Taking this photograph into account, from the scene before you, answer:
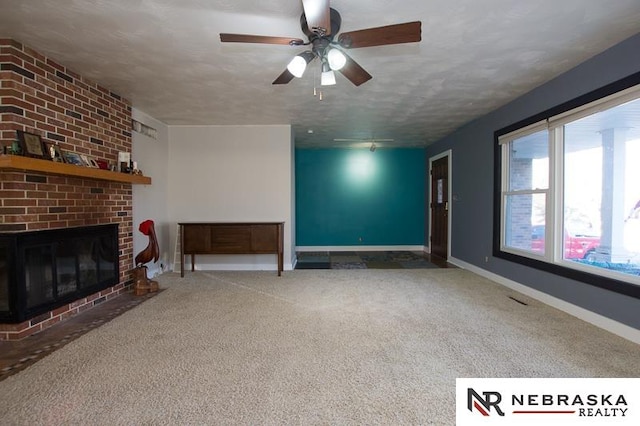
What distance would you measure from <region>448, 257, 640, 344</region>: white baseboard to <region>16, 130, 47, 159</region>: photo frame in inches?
Result: 197

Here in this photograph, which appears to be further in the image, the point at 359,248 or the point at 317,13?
the point at 359,248

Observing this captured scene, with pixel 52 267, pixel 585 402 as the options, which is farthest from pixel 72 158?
pixel 585 402

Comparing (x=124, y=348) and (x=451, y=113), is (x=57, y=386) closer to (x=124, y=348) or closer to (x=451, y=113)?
(x=124, y=348)

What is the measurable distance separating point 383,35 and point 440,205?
4.76 meters

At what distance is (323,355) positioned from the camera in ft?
6.93

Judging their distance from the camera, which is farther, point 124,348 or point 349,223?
point 349,223

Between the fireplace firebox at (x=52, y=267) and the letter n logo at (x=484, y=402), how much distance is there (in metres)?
Answer: 3.28

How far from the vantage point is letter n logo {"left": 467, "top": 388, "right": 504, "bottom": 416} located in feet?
4.84

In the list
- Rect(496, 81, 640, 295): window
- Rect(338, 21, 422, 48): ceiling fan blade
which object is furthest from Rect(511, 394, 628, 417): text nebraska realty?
Rect(338, 21, 422, 48): ceiling fan blade

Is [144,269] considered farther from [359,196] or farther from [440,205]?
[440,205]

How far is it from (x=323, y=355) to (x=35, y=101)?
10.5 feet

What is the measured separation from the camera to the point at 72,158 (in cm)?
282

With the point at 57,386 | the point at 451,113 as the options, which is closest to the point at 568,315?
the point at 451,113

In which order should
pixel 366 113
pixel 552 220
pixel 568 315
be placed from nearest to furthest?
pixel 568 315, pixel 552 220, pixel 366 113
